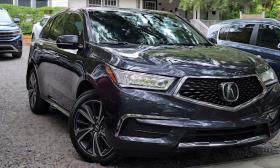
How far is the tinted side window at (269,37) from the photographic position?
30.5 feet

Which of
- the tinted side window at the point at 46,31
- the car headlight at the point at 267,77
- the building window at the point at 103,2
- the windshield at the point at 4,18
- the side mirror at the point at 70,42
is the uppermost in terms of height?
the building window at the point at 103,2

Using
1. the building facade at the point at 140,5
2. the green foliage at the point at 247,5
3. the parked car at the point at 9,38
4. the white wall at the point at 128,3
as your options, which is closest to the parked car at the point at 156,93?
the parked car at the point at 9,38

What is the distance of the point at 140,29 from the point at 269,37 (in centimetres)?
403

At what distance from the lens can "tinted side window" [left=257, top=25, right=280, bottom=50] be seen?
30.5 feet

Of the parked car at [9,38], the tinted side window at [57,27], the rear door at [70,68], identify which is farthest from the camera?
the parked car at [9,38]

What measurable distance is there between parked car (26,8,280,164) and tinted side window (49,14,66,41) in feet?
3.62

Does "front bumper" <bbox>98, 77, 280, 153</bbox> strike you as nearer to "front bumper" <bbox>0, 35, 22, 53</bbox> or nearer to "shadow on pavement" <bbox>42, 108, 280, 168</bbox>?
"shadow on pavement" <bbox>42, 108, 280, 168</bbox>

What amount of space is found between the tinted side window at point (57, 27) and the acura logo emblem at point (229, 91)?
3155 millimetres

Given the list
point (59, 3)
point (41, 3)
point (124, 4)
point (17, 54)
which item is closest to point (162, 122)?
point (17, 54)

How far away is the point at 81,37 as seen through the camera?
Result: 244 inches

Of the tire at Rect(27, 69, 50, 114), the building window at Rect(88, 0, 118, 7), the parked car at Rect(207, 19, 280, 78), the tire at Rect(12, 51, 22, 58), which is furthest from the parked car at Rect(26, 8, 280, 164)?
the building window at Rect(88, 0, 118, 7)

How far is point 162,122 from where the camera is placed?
187 inches

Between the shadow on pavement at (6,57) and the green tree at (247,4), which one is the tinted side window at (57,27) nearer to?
the shadow on pavement at (6,57)

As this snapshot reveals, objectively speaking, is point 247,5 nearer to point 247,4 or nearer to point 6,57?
point 247,4
